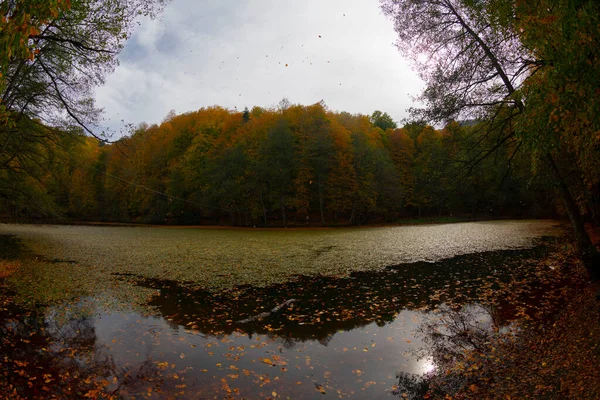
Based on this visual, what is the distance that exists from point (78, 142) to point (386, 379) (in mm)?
19880

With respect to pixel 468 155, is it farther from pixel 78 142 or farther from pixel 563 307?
pixel 78 142

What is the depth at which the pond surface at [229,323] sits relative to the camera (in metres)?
5.23

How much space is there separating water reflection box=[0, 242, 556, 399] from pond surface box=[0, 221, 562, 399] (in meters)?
0.03

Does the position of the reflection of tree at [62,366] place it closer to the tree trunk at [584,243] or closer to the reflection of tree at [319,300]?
the reflection of tree at [319,300]

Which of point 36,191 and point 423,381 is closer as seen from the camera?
point 423,381

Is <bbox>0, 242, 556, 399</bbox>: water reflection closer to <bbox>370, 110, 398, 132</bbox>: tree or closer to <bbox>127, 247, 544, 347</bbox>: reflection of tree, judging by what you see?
<bbox>127, 247, 544, 347</bbox>: reflection of tree

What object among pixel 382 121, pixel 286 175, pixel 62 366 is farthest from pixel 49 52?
pixel 382 121

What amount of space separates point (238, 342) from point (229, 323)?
1.20 metres

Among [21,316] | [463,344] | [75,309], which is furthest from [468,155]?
[21,316]

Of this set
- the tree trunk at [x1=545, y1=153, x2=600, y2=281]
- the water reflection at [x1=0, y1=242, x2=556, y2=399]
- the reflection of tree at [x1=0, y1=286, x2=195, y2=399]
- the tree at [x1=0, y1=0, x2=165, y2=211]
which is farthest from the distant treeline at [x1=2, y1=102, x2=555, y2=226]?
the reflection of tree at [x1=0, y1=286, x2=195, y2=399]

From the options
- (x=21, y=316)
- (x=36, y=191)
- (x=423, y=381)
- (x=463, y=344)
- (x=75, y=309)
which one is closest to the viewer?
(x=423, y=381)

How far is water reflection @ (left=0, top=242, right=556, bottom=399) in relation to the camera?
16.7 feet

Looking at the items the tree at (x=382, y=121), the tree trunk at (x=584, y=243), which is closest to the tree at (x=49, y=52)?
the tree trunk at (x=584, y=243)

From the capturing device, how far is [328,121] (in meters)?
45.1
